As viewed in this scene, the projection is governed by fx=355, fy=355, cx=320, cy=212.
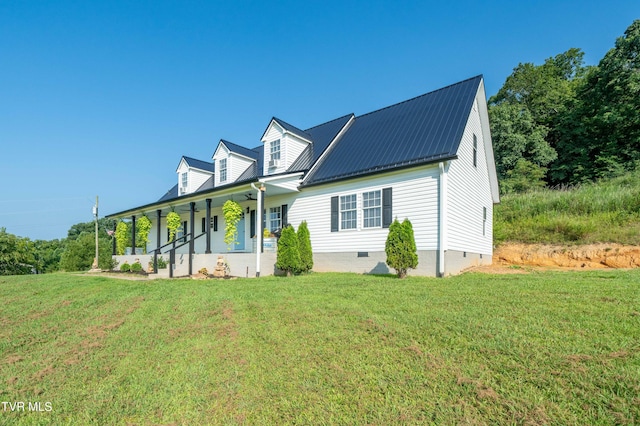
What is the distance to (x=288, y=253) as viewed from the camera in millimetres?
11773

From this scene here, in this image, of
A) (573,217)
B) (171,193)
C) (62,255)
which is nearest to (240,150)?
(171,193)

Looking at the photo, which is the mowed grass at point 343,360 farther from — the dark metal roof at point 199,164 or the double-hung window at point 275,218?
the dark metal roof at point 199,164

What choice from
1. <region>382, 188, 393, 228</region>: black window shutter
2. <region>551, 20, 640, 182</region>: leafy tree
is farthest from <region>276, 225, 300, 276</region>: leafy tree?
<region>551, 20, 640, 182</region>: leafy tree

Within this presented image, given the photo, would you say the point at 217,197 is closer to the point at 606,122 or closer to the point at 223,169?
the point at 223,169

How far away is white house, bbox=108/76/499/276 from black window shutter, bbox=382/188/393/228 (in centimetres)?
3

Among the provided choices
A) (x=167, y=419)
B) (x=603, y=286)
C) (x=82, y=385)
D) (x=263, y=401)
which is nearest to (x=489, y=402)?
(x=263, y=401)

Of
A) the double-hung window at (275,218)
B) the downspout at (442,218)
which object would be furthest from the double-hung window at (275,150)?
the downspout at (442,218)

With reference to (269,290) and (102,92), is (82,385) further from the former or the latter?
(102,92)

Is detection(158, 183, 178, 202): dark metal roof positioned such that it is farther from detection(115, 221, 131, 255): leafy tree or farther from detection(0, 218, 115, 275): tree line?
detection(0, 218, 115, 275): tree line

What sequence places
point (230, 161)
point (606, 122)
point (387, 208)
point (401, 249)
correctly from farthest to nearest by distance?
1. point (606, 122)
2. point (230, 161)
3. point (387, 208)
4. point (401, 249)

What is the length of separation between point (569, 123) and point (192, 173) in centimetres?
2913

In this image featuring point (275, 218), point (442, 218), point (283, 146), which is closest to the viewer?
point (442, 218)

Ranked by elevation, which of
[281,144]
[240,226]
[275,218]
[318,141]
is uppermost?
[318,141]

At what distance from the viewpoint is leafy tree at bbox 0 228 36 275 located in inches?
1172
